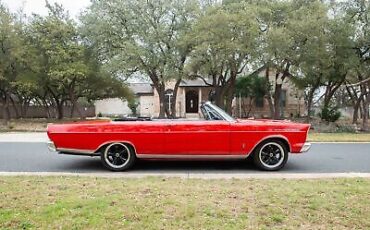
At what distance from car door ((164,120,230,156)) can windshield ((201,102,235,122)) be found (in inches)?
9.8

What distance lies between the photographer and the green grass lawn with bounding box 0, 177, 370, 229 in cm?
431

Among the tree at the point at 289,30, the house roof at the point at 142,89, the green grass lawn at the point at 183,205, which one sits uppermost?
the tree at the point at 289,30

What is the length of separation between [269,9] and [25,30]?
55.8 feet

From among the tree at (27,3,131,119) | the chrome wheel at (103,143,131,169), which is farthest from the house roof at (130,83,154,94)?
the chrome wheel at (103,143,131,169)

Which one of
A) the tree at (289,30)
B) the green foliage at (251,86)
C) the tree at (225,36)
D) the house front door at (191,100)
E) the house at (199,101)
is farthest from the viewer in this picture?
the house front door at (191,100)

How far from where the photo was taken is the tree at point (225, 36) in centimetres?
2255

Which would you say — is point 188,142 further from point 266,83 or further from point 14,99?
point 14,99

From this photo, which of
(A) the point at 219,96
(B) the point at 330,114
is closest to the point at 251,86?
(A) the point at 219,96

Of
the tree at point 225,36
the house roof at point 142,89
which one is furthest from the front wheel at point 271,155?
the house roof at point 142,89

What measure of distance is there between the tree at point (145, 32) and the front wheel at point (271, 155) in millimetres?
17966

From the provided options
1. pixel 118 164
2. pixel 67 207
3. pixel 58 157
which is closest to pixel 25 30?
pixel 58 157

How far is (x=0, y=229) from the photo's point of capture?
413cm

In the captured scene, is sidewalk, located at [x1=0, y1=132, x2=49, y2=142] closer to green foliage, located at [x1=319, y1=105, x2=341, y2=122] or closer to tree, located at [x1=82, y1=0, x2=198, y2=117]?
tree, located at [x1=82, y1=0, x2=198, y2=117]

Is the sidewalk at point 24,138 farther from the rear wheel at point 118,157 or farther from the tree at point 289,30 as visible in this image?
the tree at point 289,30
